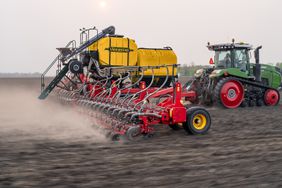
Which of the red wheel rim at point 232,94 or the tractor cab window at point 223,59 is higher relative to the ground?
the tractor cab window at point 223,59

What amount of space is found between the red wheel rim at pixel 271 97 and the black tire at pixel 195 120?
25.3ft

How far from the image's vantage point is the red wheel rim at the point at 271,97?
1445 cm

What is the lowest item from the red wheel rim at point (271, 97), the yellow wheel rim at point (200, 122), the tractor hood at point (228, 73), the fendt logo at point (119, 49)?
the yellow wheel rim at point (200, 122)

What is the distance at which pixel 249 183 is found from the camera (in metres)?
4.18

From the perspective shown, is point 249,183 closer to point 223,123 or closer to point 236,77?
point 223,123

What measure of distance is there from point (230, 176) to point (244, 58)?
10150mm

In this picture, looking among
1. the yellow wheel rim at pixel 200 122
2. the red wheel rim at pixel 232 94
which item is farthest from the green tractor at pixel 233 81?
the yellow wheel rim at pixel 200 122

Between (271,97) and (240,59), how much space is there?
85.0 inches

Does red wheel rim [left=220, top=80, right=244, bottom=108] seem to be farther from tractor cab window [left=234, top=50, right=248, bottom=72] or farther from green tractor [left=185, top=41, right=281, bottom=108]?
tractor cab window [left=234, top=50, right=248, bottom=72]

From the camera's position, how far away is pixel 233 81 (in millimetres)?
13273

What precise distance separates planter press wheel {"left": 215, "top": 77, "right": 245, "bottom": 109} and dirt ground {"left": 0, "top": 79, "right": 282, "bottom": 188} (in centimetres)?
424

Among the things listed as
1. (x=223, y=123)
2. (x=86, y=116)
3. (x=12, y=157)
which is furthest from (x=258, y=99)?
(x=12, y=157)

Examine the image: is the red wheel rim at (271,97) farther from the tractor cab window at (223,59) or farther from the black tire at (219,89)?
the black tire at (219,89)

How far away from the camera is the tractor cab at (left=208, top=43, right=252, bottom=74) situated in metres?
13.7
